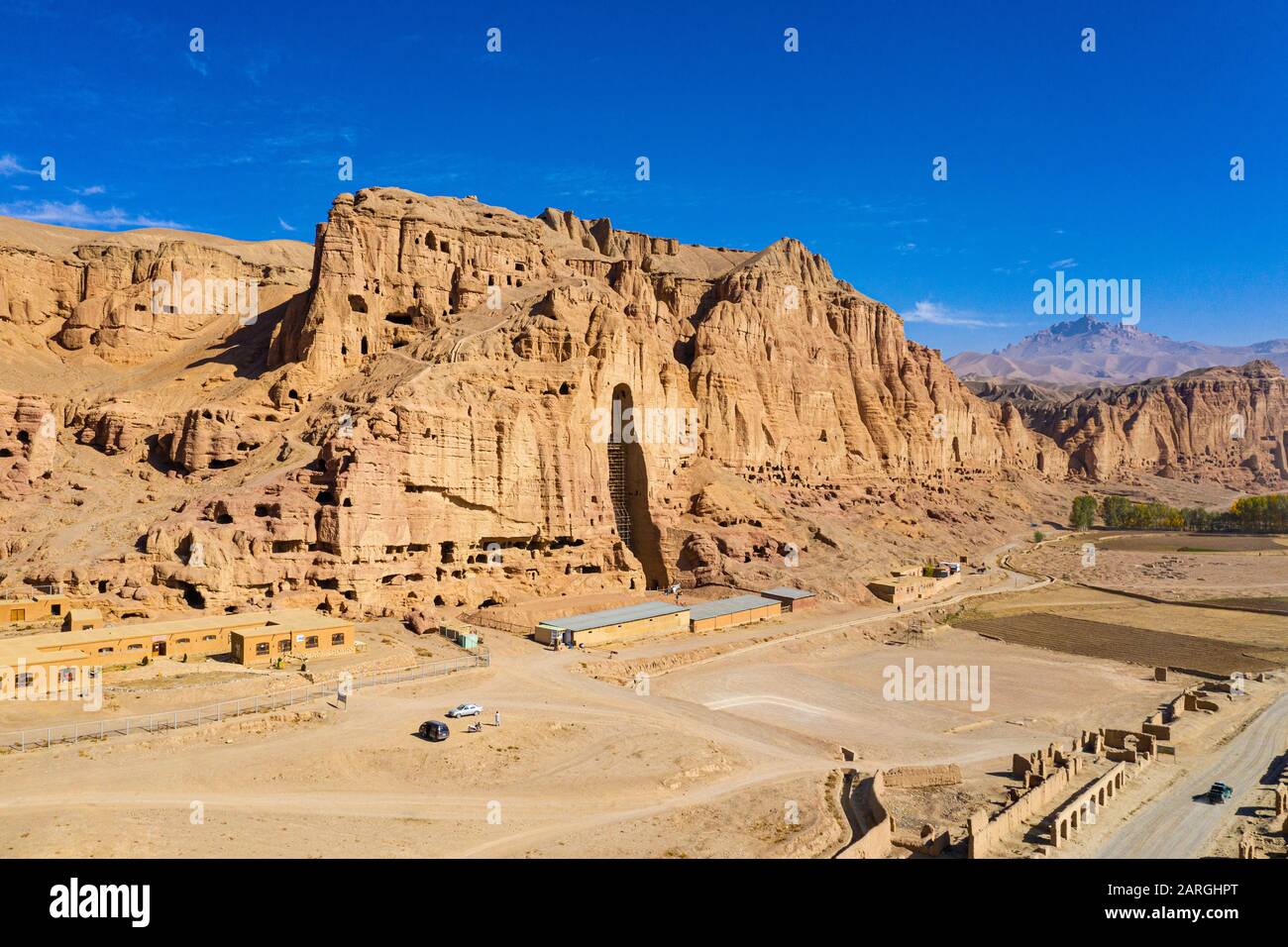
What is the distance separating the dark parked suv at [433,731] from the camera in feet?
105

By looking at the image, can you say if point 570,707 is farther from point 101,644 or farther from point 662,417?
point 662,417

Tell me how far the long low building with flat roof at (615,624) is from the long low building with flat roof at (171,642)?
42.3 ft

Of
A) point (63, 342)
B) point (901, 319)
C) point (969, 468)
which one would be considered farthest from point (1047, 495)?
point (63, 342)

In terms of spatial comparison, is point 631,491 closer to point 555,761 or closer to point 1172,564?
point 555,761

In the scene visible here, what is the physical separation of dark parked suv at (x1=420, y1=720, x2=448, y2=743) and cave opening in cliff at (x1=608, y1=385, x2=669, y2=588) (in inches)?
1518

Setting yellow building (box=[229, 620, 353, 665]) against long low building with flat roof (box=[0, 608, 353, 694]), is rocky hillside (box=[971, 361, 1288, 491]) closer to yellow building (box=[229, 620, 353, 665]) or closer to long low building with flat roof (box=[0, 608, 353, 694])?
yellow building (box=[229, 620, 353, 665])

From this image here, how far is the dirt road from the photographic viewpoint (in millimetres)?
25141

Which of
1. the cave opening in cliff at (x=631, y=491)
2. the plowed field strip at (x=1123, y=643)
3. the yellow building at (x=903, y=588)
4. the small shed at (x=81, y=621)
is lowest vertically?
the plowed field strip at (x=1123, y=643)

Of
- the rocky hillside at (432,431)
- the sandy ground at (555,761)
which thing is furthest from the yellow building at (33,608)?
the sandy ground at (555,761)

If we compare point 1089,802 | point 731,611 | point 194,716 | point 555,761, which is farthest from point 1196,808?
point 194,716

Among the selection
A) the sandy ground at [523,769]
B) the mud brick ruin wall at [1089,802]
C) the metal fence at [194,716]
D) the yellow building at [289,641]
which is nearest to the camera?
the sandy ground at [523,769]

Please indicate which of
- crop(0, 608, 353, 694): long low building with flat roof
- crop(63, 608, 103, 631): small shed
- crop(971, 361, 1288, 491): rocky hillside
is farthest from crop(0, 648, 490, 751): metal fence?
crop(971, 361, 1288, 491): rocky hillside

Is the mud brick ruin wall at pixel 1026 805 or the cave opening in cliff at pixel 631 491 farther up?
the cave opening in cliff at pixel 631 491

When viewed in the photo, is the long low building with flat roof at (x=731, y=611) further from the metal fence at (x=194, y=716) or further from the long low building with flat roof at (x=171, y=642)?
the long low building with flat roof at (x=171, y=642)
